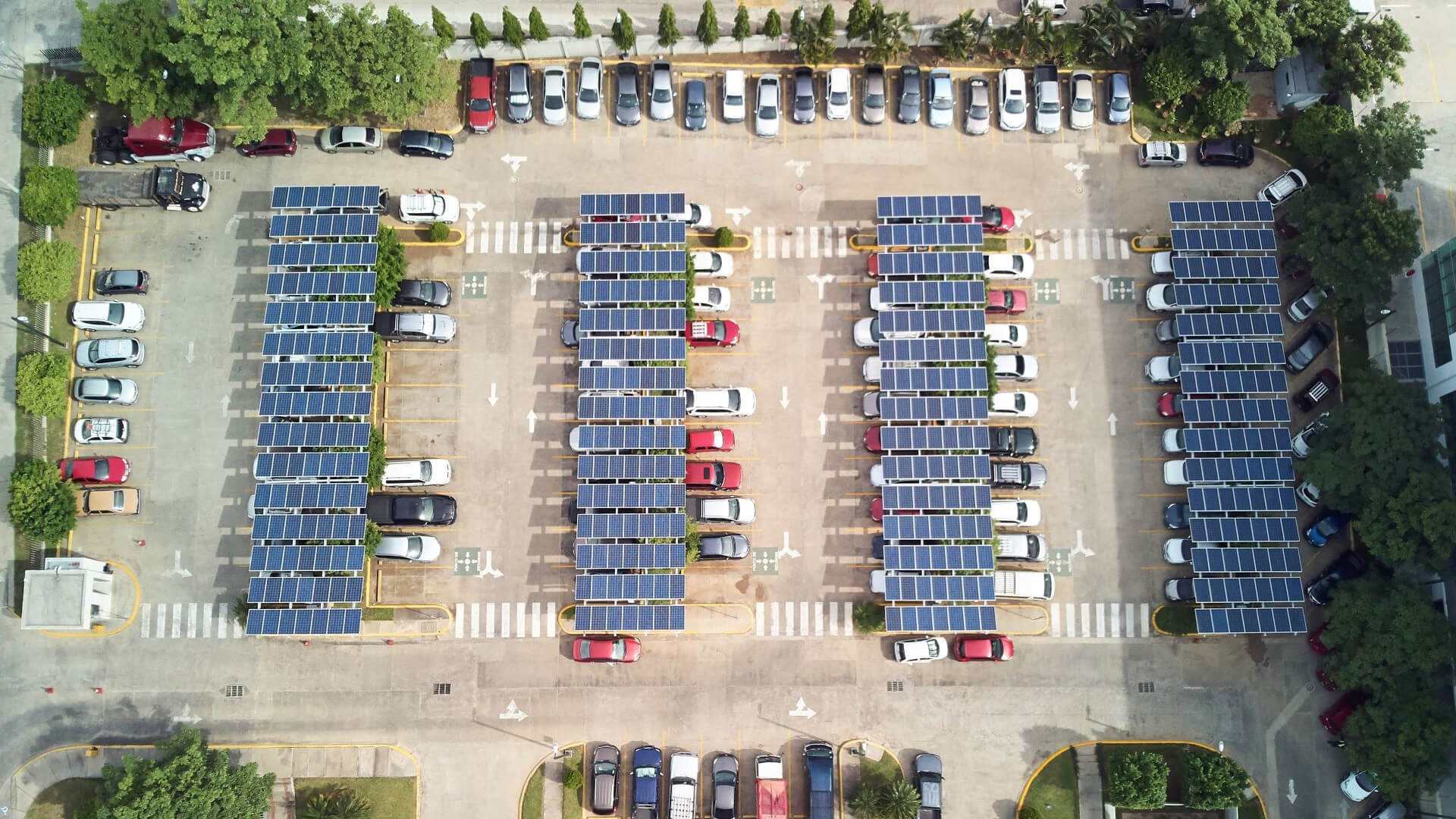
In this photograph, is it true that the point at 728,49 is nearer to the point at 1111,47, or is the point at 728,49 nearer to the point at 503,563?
the point at 1111,47

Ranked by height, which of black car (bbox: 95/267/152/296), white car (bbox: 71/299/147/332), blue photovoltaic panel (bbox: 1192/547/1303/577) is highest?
black car (bbox: 95/267/152/296)

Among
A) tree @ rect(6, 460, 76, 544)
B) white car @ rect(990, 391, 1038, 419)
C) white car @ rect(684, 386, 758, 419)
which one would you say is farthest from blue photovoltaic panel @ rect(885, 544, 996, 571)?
tree @ rect(6, 460, 76, 544)

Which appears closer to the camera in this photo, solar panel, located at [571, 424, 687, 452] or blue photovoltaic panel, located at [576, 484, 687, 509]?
blue photovoltaic panel, located at [576, 484, 687, 509]

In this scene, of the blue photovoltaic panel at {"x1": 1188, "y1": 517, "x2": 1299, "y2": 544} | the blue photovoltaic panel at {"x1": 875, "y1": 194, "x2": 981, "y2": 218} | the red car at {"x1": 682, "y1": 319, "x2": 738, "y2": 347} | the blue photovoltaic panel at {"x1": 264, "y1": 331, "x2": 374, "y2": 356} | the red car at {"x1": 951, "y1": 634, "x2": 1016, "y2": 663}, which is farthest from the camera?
the red car at {"x1": 682, "y1": 319, "x2": 738, "y2": 347}

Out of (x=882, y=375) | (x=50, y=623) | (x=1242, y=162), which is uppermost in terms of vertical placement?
(x=1242, y=162)

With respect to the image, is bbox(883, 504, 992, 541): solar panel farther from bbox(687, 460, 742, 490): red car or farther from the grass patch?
the grass patch

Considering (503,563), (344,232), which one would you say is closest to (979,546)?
(503,563)

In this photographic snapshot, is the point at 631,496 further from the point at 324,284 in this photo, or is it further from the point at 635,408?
the point at 324,284

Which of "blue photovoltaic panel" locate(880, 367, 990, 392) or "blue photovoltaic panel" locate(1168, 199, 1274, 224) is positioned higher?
"blue photovoltaic panel" locate(1168, 199, 1274, 224)
